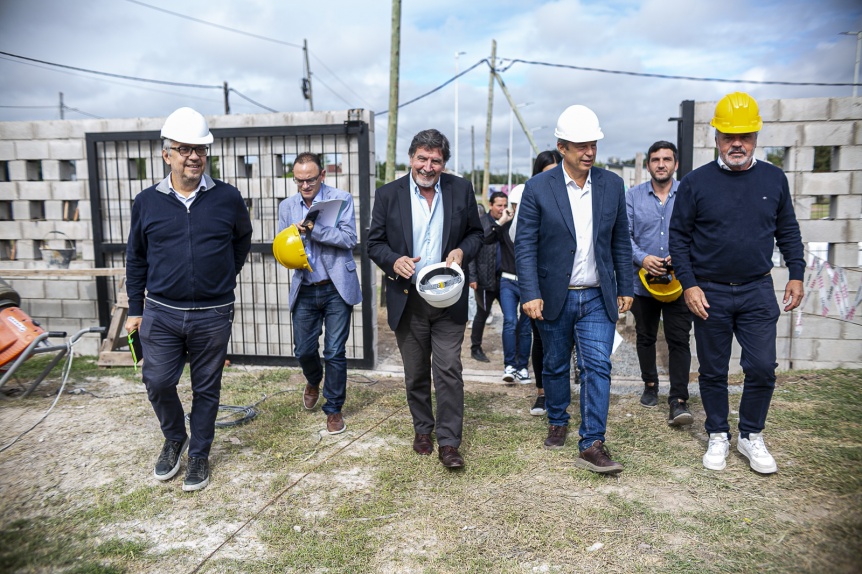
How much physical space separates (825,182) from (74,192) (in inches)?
316

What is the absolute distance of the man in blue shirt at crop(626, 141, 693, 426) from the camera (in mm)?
4762

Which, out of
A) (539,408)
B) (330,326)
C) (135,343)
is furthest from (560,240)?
(135,343)

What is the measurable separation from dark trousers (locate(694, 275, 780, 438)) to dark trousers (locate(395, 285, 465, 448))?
1.57 meters

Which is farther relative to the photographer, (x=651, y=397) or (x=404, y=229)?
(x=651, y=397)

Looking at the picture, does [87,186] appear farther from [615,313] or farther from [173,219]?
[615,313]

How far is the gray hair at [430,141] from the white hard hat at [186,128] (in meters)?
1.25

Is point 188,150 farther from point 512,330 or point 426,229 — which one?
point 512,330

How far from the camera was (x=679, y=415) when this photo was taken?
465 cm

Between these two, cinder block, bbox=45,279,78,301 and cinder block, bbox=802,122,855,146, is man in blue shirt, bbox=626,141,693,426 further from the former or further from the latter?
cinder block, bbox=45,279,78,301

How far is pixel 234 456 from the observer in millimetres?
4320

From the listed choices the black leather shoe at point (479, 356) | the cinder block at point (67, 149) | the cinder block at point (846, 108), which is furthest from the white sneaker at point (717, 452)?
the cinder block at point (67, 149)

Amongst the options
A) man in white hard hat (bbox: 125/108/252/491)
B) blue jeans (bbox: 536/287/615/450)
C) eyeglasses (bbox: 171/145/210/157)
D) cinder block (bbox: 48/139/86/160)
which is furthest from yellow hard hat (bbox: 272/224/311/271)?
cinder block (bbox: 48/139/86/160)

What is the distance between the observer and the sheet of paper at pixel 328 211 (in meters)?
4.54

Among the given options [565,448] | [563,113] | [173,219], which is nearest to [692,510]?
[565,448]
